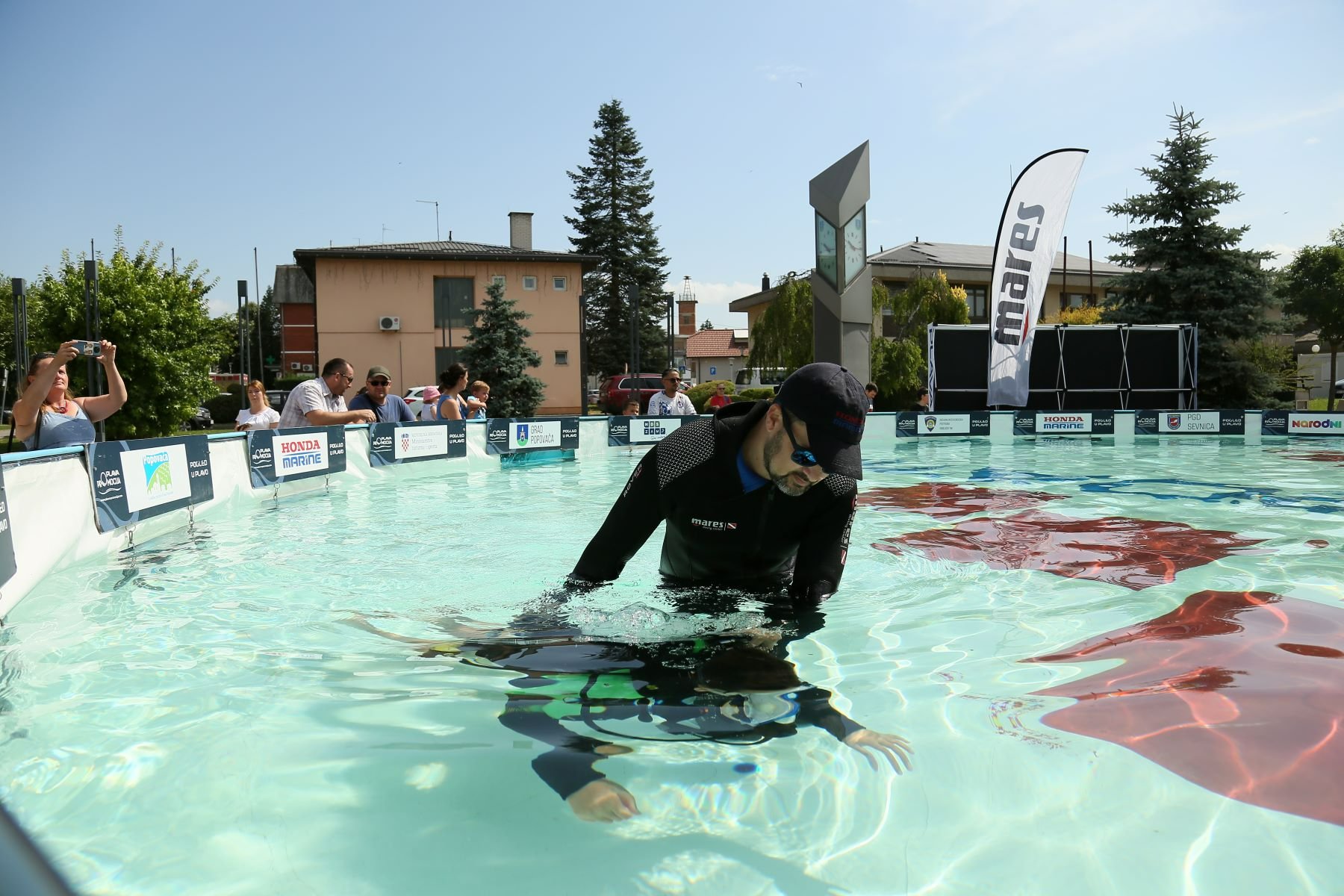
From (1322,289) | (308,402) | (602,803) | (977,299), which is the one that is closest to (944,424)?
(308,402)

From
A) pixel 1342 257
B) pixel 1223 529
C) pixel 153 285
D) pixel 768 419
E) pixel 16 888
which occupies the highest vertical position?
pixel 1342 257

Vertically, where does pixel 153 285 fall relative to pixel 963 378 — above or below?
above

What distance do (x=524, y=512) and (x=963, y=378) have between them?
17.7m

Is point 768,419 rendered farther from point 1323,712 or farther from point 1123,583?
point 1123,583

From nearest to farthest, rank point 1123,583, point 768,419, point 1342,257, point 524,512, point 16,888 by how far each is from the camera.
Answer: point 16,888
point 768,419
point 1123,583
point 524,512
point 1342,257

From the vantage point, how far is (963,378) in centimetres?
2494

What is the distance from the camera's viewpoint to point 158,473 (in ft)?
27.0

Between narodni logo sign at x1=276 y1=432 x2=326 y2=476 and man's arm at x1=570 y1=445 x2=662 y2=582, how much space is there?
888 centimetres

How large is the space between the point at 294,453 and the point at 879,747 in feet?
33.9

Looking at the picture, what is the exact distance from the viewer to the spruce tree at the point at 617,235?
55.5 m

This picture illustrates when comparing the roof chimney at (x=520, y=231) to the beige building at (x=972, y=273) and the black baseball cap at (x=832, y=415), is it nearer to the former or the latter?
the beige building at (x=972, y=273)

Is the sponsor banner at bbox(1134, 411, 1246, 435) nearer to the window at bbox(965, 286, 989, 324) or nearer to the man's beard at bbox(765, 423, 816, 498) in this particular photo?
the man's beard at bbox(765, 423, 816, 498)

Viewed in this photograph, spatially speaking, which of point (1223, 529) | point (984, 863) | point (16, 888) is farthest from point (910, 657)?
point (1223, 529)

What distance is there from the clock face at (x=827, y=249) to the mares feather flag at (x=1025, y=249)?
4.12m
